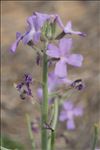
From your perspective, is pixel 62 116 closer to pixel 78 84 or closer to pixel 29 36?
pixel 78 84

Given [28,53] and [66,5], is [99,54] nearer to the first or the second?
[28,53]

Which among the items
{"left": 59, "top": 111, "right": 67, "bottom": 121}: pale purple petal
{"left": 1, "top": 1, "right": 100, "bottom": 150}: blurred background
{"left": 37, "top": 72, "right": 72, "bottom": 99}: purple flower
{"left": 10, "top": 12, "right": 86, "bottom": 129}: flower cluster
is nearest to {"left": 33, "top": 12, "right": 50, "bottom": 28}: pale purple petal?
{"left": 10, "top": 12, "right": 86, "bottom": 129}: flower cluster

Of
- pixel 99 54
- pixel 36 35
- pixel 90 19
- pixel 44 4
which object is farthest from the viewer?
pixel 44 4

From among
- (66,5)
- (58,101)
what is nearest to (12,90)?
(66,5)

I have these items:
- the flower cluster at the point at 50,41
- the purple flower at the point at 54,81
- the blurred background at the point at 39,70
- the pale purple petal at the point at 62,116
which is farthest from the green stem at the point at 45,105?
the blurred background at the point at 39,70

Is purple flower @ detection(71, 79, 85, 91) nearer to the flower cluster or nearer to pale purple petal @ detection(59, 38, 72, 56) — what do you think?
the flower cluster

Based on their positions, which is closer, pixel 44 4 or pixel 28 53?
pixel 28 53

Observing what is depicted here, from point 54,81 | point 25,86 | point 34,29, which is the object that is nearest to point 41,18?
point 34,29

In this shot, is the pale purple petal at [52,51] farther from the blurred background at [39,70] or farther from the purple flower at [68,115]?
the blurred background at [39,70]
